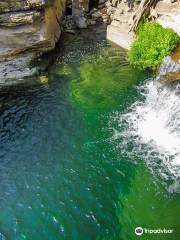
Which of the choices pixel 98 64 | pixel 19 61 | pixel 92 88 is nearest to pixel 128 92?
pixel 92 88

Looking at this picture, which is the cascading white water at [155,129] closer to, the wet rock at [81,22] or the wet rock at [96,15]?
the wet rock at [81,22]

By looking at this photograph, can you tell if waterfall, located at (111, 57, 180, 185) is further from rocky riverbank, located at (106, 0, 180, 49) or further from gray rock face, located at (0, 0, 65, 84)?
gray rock face, located at (0, 0, 65, 84)

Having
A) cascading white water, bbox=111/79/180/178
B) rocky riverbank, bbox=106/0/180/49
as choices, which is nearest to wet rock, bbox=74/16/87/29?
rocky riverbank, bbox=106/0/180/49

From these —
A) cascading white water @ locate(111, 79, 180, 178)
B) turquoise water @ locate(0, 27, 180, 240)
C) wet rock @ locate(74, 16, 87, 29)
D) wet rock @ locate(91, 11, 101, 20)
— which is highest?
wet rock @ locate(91, 11, 101, 20)

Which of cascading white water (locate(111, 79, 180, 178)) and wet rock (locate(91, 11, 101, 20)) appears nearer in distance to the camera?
cascading white water (locate(111, 79, 180, 178))

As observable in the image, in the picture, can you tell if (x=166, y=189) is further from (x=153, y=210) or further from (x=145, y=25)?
(x=145, y=25)

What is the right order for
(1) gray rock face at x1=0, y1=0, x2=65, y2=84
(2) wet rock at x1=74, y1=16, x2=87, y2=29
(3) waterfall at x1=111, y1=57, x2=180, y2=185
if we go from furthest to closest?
(2) wet rock at x1=74, y1=16, x2=87, y2=29 → (1) gray rock face at x1=0, y1=0, x2=65, y2=84 → (3) waterfall at x1=111, y1=57, x2=180, y2=185

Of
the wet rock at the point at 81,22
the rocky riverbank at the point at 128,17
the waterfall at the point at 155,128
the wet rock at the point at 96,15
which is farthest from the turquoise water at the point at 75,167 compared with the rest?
the wet rock at the point at 96,15
